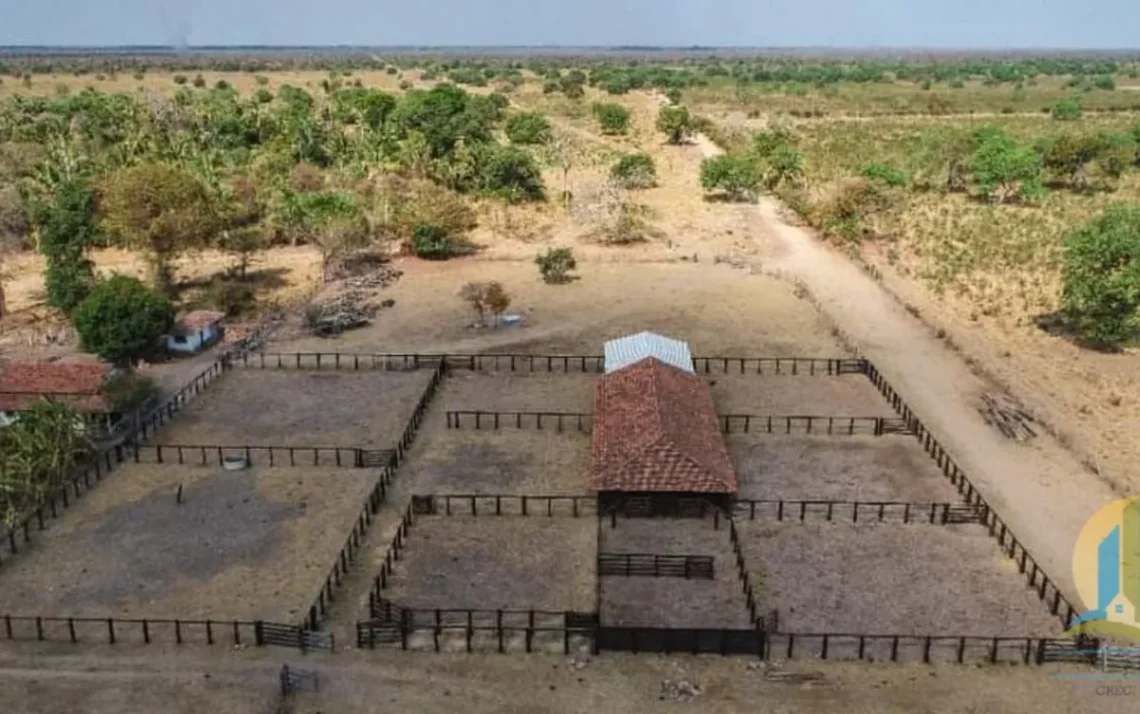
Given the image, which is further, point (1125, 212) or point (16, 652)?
point (1125, 212)

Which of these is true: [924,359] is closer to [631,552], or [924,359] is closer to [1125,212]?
[1125,212]

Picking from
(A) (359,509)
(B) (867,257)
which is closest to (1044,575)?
(A) (359,509)

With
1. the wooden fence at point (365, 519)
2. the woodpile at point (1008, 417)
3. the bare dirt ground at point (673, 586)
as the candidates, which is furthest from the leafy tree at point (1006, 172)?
the bare dirt ground at point (673, 586)

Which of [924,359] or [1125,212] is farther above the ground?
[1125,212]

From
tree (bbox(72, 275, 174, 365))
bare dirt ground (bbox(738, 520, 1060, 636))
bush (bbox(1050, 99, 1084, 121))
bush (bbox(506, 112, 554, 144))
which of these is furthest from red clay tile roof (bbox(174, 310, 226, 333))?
bush (bbox(1050, 99, 1084, 121))

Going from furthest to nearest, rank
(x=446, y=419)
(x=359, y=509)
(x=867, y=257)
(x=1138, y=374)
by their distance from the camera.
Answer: (x=867, y=257) < (x=1138, y=374) < (x=446, y=419) < (x=359, y=509)

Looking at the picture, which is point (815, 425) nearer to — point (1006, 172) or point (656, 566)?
point (656, 566)

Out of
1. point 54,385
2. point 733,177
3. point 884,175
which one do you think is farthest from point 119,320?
point 884,175
